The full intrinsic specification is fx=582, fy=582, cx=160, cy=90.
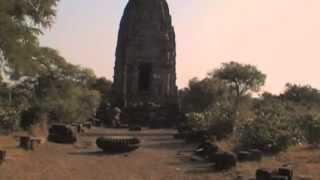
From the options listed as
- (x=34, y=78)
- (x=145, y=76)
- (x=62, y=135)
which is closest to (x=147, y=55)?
(x=145, y=76)

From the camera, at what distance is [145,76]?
45.4 meters

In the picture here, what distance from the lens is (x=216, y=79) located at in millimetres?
56125

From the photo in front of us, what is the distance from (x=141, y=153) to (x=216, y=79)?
3861 centimetres

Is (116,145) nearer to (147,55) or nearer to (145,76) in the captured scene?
(147,55)

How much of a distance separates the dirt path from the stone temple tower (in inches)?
927

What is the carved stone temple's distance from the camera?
42625mm

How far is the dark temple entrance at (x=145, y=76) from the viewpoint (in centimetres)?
4375

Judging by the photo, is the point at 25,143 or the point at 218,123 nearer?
the point at 25,143

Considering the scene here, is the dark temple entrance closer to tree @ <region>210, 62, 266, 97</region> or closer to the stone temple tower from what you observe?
the stone temple tower

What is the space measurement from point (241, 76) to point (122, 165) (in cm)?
4807

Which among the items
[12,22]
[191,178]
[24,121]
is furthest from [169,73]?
[191,178]

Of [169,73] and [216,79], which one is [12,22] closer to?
[169,73]

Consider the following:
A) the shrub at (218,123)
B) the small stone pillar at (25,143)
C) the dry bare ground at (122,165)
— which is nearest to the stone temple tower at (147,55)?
the shrub at (218,123)

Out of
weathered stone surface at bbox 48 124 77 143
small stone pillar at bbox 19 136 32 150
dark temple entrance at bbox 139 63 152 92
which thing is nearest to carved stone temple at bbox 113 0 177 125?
dark temple entrance at bbox 139 63 152 92
